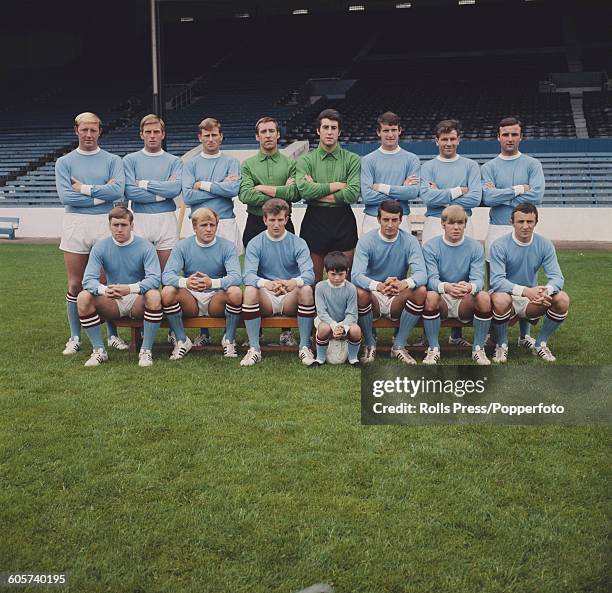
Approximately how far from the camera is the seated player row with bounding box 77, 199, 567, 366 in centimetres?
505

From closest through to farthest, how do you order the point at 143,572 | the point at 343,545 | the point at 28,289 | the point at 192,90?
the point at 143,572, the point at 343,545, the point at 28,289, the point at 192,90

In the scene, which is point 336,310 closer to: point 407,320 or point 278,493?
point 407,320

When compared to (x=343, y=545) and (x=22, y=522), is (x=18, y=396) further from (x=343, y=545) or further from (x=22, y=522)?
(x=343, y=545)

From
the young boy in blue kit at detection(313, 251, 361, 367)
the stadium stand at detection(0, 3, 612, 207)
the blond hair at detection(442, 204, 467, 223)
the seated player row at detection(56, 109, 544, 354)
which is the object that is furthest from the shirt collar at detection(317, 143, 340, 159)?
the stadium stand at detection(0, 3, 612, 207)

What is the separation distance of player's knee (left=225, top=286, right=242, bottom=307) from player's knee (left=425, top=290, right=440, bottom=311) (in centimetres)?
132

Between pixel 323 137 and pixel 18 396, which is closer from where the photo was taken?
pixel 18 396

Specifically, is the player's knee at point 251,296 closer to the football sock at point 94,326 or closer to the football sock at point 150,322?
the football sock at point 150,322

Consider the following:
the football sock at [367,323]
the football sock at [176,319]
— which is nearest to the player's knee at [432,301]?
the football sock at [367,323]

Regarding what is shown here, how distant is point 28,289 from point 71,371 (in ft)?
13.3

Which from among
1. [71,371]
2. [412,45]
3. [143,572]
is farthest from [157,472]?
[412,45]

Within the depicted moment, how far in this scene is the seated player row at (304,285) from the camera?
5051 millimetres

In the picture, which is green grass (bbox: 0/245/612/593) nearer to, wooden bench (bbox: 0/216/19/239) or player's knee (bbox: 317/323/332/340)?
player's knee (bbox: 317/323/332/340)

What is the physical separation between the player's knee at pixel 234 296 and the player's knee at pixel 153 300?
493 mm

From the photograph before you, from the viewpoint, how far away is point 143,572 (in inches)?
91.7
